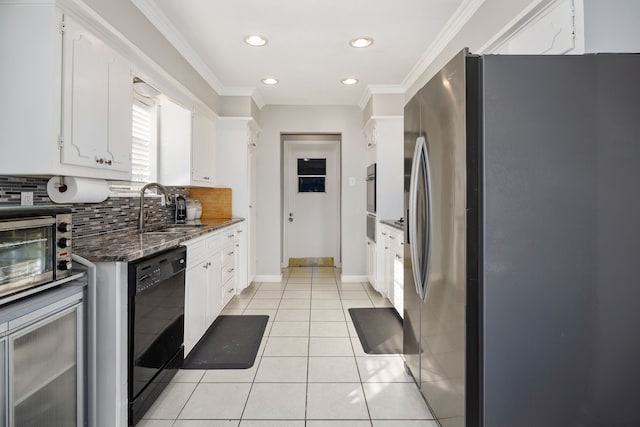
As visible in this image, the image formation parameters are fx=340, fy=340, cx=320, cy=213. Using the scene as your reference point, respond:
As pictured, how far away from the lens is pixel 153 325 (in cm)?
187

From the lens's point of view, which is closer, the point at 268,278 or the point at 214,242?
the point at 214,242

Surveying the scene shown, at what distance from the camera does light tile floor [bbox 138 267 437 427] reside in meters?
1.85

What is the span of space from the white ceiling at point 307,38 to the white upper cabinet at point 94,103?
0.68 m

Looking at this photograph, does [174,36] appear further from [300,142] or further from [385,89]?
[300,142]

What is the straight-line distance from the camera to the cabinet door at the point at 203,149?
3.40 metres

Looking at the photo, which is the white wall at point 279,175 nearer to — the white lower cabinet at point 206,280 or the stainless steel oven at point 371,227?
the stainless steel oven at point 371,227

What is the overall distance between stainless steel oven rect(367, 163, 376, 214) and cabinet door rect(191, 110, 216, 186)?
1.94 meters

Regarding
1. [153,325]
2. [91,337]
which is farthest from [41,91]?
[153,325]

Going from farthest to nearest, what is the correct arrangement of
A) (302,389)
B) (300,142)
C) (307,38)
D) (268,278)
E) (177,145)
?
(300,142)
(268,278)
(177,145)
(307,38)
(302,389)

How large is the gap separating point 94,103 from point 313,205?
4.37 metres

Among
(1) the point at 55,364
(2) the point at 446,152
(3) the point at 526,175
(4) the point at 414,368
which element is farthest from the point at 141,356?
(3) the point at 526,175

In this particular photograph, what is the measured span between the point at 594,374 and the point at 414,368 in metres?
0.97

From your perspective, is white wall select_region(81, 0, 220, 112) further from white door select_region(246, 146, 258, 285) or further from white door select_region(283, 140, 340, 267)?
white door select_region(283, 140, 340, 267)

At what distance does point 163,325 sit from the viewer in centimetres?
199
